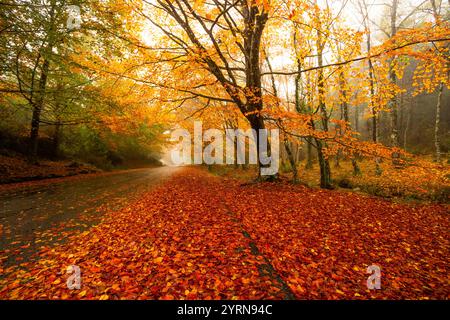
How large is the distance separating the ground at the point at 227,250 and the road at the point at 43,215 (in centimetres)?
4

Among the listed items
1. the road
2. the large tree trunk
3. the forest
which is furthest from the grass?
the road

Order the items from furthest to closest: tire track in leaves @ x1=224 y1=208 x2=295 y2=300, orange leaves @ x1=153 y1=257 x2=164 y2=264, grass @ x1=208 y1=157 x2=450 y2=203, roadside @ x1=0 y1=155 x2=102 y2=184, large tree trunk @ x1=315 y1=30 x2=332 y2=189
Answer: roadside @ x1=0 y1=155 x2=102 y2=184
large tree trunk @ x1=315 y1=30 x2=332 y2=189
grass @ x1=208 y1=157 x2=450 y2=203
orange leaves @ x1=153 y1=257 x2=164 y2=264
tire track in leaves @ x1=224 y1=208 x2=295 y2=300

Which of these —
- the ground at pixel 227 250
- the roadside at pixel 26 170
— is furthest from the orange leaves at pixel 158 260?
the roadside at pixel 26 170

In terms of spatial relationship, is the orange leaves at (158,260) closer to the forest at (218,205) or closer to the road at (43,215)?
the forest at (218,205)

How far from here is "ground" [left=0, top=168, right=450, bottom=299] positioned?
3.07 meters

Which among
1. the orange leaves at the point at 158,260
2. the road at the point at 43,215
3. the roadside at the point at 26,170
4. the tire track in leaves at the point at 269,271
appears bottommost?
the tire track in leaves at the point at 269,271

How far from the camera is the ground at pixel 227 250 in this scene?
3066 mm

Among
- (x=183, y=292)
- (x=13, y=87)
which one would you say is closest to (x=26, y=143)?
(x=13, y=87)

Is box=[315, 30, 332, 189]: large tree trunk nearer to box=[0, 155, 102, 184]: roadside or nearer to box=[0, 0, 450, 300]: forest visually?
box=[0, 0, 450, 300]: forest

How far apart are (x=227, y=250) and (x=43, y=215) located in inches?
235

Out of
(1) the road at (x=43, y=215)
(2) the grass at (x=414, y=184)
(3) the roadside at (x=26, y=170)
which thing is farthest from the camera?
(3) the roadside at (x=26, y=170)

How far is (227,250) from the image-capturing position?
417cm

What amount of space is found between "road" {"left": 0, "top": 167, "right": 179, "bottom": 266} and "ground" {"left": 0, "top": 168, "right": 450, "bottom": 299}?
0.04 m

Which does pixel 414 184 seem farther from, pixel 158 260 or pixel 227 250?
pixel 158 260
